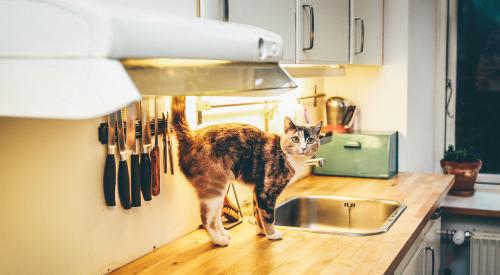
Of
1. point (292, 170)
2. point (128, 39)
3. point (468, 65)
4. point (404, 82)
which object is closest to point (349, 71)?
point (404, 82)

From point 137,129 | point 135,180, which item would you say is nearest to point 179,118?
point 137,129

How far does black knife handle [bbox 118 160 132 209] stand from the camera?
1.83 m

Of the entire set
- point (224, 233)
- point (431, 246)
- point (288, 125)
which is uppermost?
point (288, 125)

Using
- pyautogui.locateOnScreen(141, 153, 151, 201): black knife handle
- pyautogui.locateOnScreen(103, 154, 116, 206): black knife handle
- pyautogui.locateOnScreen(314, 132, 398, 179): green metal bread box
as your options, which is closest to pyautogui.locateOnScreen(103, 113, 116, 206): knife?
pyautogui.locateOnScreen(103, 154, 116, 206): black knife handle

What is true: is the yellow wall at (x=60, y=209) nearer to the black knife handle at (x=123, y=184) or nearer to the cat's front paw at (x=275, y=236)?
the black knife handle at (x=123, y=184)

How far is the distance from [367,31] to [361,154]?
0.64 m

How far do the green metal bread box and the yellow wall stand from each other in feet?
5.00

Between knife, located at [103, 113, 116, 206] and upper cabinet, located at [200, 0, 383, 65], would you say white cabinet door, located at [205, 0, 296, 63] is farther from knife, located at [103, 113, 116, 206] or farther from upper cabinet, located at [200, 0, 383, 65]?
knife, located at [103, 113, 116, 206]

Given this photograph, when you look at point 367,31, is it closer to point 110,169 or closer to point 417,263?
point 417,263

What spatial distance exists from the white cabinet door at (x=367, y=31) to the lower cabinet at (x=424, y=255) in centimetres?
85

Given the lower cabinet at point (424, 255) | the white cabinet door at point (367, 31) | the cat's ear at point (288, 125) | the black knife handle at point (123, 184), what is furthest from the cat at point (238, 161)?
the white cabinet door at point (367, 31)

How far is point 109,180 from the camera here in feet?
5.85

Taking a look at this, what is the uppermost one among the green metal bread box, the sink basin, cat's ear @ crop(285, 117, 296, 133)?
cat's ear @ crop(285, 117, 296, 133)

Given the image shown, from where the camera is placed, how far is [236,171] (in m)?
2.12
